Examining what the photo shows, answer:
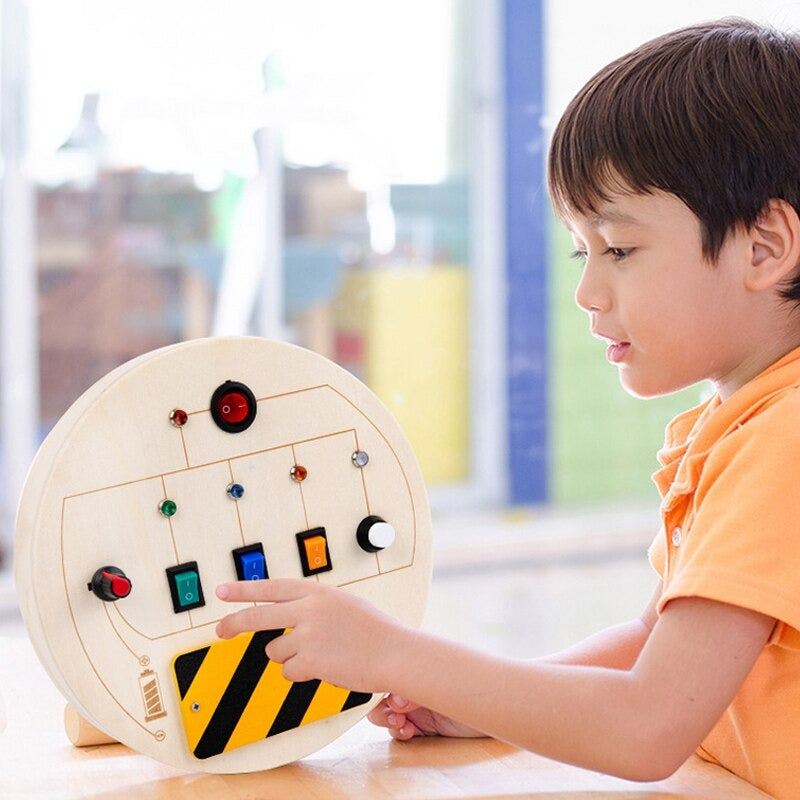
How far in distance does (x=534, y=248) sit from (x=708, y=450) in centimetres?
249

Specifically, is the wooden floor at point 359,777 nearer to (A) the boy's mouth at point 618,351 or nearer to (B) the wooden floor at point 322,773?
(B) the wooden floor at point 322,773

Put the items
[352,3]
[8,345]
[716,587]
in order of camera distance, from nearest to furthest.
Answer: [716,587] → [8,345] → [352,3]

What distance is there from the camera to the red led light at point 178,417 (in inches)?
28.4

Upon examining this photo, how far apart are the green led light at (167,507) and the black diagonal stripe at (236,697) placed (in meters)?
0.10

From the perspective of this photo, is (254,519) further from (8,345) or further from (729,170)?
(8,345)

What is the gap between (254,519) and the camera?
29.6 inches

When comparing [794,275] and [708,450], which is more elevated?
[794,275]

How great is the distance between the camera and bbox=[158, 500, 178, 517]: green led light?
2.36ft

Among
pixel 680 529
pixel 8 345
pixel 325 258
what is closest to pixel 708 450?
pixel 680 529

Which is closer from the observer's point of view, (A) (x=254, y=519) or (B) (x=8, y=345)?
(A) (x=254, y=519)

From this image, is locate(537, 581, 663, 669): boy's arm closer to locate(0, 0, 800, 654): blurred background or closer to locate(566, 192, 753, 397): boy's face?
locate(566, 192, 753, 397): boy's face

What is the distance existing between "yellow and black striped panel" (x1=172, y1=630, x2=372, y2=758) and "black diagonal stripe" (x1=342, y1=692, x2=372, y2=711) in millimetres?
17

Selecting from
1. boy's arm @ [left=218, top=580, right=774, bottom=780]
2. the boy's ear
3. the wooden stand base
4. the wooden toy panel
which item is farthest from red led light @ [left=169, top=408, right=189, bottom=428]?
the boy's ear

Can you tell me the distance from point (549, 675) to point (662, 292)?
0.23 meters
